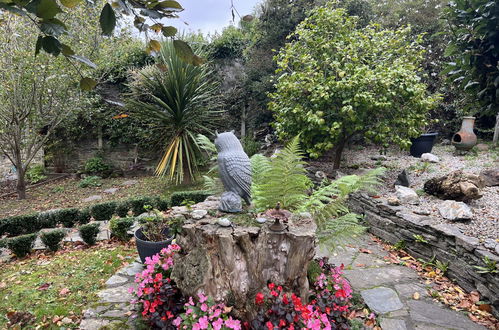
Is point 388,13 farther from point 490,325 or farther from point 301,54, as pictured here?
point 490,325

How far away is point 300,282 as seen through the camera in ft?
6.55

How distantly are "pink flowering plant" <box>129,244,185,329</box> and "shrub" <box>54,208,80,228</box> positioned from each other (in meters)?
2.55

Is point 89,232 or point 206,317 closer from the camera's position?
point 206,317

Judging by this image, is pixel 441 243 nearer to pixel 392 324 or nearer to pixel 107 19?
pixel 392 324

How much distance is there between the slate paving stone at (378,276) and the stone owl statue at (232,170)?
55.3 inches

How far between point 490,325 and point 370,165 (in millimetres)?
3572

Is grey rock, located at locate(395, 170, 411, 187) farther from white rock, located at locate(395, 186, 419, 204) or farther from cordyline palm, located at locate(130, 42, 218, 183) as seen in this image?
cordyline palm, located at locate(130, 42, 218, 183)

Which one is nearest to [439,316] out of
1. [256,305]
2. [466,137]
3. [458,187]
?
[256,305]

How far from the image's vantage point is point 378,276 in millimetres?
2764

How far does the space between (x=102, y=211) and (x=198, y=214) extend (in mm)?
2873

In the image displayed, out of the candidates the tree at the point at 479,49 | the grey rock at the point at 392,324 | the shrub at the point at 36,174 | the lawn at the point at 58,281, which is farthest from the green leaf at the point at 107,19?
the shrub at the point at 36,174

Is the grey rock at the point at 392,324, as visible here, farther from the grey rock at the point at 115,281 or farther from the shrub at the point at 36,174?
the shrub at the point at 36,174

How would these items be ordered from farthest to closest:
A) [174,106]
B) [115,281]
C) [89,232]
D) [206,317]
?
[174,106], [89,232], [115,281], [206,317]

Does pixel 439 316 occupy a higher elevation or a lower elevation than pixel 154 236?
lower
